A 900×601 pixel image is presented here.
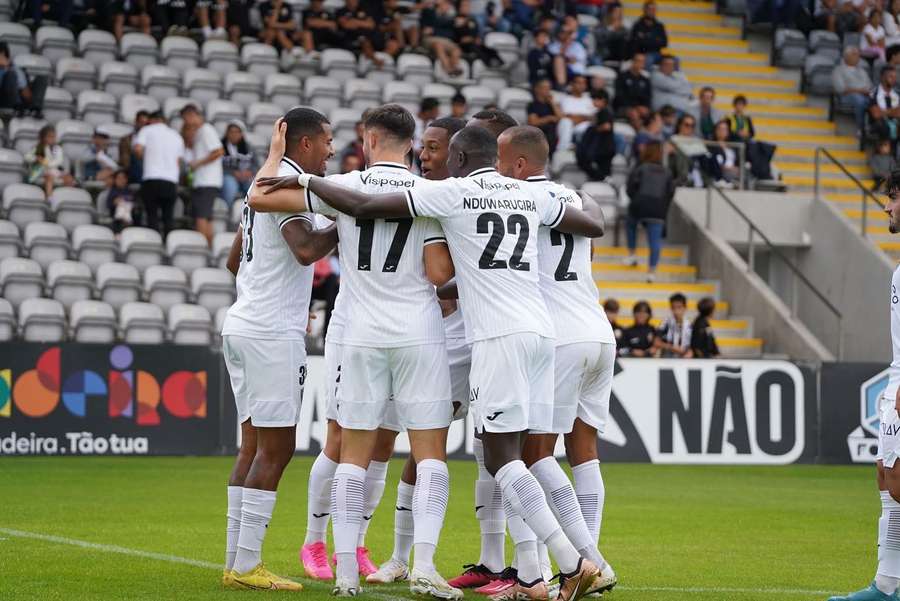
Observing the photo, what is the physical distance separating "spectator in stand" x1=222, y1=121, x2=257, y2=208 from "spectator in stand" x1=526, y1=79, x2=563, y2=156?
179 inches

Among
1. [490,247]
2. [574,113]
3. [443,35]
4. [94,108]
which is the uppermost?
[443,35]

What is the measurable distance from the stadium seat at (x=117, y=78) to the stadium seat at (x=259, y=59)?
1.86 meters

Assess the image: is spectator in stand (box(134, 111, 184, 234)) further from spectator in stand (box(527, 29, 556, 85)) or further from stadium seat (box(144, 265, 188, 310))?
spectator in stand (box(527, 29, 556, 85))

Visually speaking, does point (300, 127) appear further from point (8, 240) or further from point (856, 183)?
point (856, 183)

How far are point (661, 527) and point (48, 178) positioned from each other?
11217 millimetres

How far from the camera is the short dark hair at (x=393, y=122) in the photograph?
25.6ft

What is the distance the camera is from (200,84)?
22062 millimetres

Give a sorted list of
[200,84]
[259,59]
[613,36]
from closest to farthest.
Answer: [200,84]
[259,59]
[613,36]

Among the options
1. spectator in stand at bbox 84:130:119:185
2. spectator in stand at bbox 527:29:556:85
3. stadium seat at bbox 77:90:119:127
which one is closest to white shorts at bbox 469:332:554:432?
spectator in stand at bbox 84:130:119:185

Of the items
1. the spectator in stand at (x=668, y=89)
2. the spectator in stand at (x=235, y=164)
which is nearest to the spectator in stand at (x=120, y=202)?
the spectator in stand at (x=235, y=164)

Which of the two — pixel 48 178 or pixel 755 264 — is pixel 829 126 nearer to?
pixel 755 264

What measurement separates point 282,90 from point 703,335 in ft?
24.7

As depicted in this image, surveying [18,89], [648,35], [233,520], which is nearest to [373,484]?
[233,520]

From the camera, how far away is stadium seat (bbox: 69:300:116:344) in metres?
18.2
